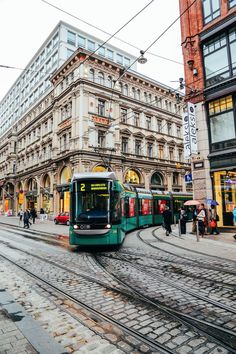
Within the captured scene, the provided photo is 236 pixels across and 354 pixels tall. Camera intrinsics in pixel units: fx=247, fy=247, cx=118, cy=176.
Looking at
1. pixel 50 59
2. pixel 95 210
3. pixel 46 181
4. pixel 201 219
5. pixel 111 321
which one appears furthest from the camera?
pixel 50 59

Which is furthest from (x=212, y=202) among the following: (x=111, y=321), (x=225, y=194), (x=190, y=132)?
(x=111, y=321)

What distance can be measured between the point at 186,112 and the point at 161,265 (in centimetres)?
1151

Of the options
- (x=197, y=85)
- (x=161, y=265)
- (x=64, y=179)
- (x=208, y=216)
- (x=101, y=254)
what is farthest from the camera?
(x=64, y=179)

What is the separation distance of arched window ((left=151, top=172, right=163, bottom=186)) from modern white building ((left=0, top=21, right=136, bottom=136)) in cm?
2146

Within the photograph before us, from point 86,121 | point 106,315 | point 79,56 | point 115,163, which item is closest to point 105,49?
point 79,56

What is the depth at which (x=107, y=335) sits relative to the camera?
10.6 ft

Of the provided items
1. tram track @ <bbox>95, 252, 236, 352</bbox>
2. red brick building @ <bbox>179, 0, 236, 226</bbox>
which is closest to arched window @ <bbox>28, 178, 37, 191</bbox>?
red brick building @ <bbox>179, 0, 236, 226</bbox>

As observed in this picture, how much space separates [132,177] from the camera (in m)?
33.6

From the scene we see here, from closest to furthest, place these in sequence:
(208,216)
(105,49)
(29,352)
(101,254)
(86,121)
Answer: (29,352)
(101,254)
(208,216)
(86,121)
(105,49)

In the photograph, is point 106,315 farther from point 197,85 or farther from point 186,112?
point 197,85

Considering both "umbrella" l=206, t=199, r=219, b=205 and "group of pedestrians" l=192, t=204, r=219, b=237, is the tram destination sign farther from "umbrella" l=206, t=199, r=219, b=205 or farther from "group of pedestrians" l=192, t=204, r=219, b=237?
"umbrella" l=206, t=199, r=219, b=205

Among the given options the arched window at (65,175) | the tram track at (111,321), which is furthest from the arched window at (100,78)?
the tram track at (111,321)

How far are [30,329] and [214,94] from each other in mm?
15806

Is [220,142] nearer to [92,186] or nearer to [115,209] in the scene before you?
[115,209]
